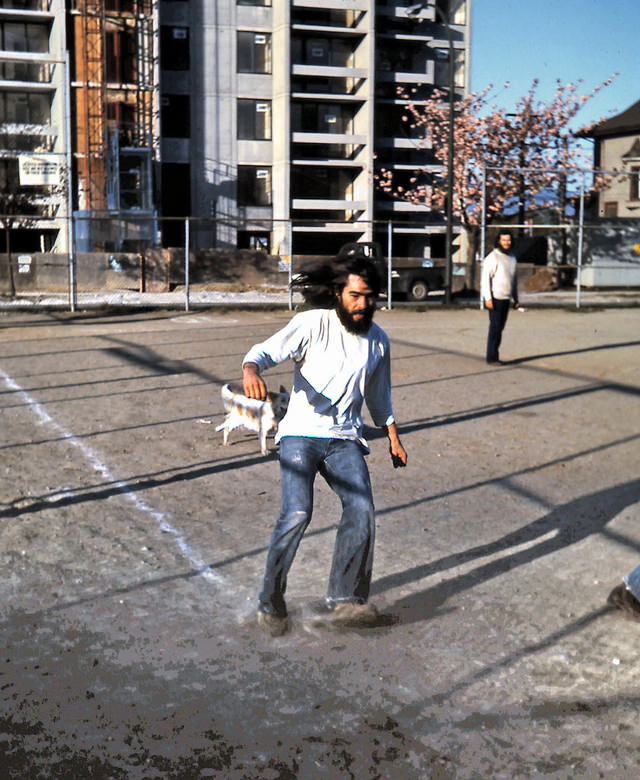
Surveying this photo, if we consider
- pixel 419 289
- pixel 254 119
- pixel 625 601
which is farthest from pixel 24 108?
pixel 625 601

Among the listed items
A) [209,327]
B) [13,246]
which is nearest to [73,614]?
[209,327]

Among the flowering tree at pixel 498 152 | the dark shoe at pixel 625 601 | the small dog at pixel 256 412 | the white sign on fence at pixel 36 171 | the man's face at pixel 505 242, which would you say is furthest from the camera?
the flowering tree at pixel 498 152

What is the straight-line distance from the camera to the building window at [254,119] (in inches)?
2247

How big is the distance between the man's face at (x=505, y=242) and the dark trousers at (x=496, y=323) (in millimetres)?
701

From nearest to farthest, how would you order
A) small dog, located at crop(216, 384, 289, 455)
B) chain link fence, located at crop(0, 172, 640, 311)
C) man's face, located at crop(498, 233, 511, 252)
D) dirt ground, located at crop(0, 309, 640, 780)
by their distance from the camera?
dirt ground, located at crop(0, 309, 640, 780), small dog, located at crop(216, 384, 289, 455), man's face, located at crop(498, 233, 511, 252), chain link fence, located at crop(0, 172, 640, 311)

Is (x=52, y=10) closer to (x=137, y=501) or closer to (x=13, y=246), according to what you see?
(x=13, y=246)

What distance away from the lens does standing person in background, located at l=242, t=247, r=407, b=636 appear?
15.4 ft

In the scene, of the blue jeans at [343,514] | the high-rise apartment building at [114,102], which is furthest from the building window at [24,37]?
the blue jeans at [343,514]

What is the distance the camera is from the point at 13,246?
50781mm

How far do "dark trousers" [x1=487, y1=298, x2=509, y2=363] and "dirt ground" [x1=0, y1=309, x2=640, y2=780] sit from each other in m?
2.95

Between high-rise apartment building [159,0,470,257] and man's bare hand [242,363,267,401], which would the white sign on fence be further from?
high-rise apartment building [159,0,470,257]

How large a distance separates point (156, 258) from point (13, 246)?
14912 mm

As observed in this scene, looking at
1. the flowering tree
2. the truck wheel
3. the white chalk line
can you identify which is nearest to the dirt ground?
the white chalk line

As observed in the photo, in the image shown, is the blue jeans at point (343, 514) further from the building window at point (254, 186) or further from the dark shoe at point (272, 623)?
the building window at point (254, 186)
